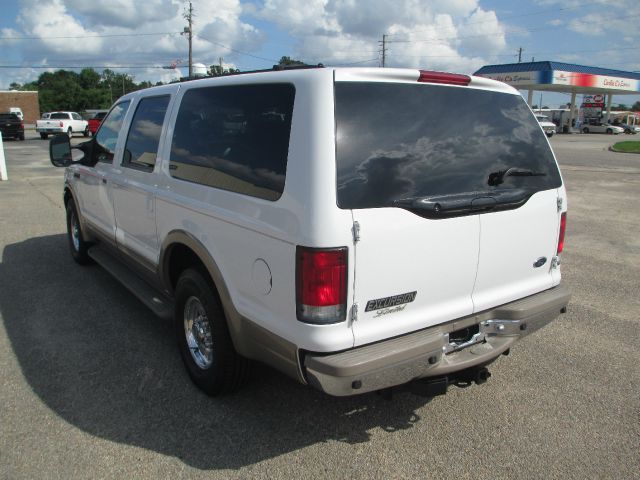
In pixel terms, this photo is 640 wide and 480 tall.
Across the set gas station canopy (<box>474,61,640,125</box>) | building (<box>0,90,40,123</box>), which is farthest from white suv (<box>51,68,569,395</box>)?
building (<box>0,90,40,123</box>)

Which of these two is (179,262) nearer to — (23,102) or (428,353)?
(428,353)

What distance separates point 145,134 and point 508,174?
2749 mm

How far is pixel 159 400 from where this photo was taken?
3.35 m

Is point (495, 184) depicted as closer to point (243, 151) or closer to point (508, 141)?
point (508, 141)

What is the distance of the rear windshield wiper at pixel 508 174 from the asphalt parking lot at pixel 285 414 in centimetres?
144

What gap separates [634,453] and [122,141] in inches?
171

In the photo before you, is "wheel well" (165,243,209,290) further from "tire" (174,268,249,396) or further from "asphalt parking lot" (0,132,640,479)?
"asphalt parking lot" (0,132,640,479)

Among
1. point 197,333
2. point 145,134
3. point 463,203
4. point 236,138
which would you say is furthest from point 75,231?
point 463,203

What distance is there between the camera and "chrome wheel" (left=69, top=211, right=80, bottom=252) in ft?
20.2

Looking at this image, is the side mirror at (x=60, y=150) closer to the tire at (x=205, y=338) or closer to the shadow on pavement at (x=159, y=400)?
the shadow on pavement at (x=159, y=400)

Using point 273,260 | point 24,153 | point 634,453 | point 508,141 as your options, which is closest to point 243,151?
point 273,260

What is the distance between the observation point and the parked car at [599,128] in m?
55.9

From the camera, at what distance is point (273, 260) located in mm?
2533

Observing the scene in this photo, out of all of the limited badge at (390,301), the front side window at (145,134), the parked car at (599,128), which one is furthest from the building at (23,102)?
the limited badge at (390,301)
